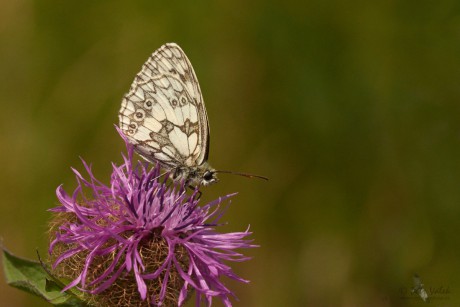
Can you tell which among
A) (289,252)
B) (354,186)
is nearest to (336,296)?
(289,252)

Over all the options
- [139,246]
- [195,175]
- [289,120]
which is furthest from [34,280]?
[289,120]

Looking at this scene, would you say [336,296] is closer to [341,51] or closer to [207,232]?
[341,51]

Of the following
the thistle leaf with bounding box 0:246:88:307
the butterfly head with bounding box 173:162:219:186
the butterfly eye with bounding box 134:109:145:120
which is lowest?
the thistle leaf with bounding box 0:246:88:307

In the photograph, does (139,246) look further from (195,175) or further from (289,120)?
(289,120)

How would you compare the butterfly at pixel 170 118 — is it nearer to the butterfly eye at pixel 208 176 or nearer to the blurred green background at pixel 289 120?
the butterfly eye at pixel 208 176

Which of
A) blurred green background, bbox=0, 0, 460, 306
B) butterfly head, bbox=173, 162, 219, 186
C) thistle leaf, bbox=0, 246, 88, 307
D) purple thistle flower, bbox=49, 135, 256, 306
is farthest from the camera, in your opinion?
blurred green background, bbox=0, 0, 460, 306

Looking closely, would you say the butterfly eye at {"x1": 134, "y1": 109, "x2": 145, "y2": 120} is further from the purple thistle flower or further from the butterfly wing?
the purple thistle flower

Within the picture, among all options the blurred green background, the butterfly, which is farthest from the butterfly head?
the blurred green background
